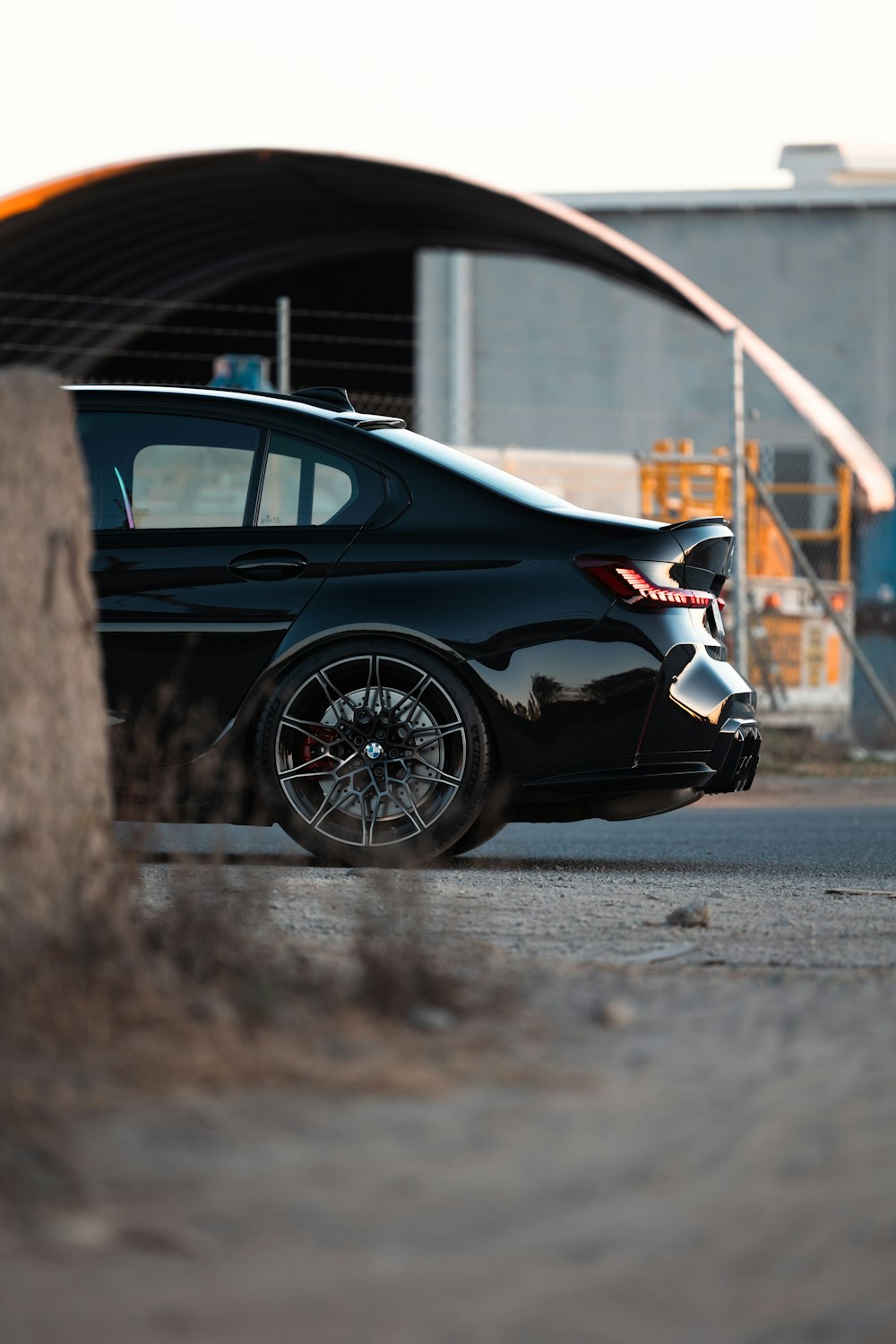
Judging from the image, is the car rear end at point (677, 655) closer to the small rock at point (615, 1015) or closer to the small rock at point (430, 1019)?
the small rock at point (615, 1015)

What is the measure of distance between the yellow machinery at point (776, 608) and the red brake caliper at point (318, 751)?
8.95 metres

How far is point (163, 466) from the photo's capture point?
7082 mm

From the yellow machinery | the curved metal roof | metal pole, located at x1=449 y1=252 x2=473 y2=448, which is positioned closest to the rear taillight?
the yellow machinery

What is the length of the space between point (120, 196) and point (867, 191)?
10625 mm

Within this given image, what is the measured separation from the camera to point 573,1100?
3271 millimetres

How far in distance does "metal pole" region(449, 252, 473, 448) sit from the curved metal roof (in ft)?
13.1

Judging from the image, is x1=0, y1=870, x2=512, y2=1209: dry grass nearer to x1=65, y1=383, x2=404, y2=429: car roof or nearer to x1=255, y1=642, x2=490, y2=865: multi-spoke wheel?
x1=255, y1=642, x2=490, y2=865: multi-spoke wheel

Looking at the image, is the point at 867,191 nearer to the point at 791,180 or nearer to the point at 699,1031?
the point at 791,180

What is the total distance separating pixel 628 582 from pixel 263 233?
721 inches

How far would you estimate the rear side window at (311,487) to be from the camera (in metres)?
6.97

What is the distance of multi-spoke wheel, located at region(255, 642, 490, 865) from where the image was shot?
6.63 metres

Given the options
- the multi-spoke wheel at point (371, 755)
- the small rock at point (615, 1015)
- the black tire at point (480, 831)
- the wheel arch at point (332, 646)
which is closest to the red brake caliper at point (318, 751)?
the multi-spoke wheel at point (371, 755)

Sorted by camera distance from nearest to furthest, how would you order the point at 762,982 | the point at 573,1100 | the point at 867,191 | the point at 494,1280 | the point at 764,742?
1. the point at 494,1280
2. the point at 573,1100
3. the point at 762,982
4. the point at 764,742
5. the point at 867,191

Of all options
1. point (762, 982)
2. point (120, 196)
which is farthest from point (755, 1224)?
point (120, 196)
